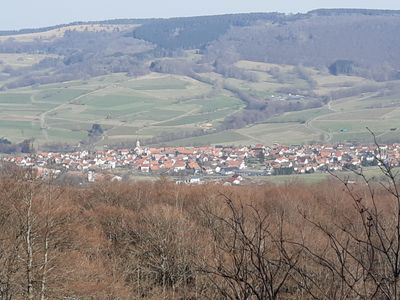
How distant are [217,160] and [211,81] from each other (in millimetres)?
32121

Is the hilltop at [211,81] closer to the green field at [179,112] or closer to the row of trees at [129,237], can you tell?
the green field at [179,112]

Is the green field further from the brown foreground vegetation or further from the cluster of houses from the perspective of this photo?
the brown foreground vegetation

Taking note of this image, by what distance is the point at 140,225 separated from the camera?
1343 cm

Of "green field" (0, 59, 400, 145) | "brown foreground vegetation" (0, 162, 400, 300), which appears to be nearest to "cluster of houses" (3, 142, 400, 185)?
"green field" (0, 59, 400, 145)

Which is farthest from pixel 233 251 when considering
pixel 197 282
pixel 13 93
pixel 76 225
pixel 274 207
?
pixel 13 93

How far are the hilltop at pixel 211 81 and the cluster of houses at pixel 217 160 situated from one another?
11.0 feet

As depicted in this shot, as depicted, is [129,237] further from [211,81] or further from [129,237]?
[211,81]

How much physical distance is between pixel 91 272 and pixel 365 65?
2771 inches

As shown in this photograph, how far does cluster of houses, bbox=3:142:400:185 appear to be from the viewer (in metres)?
30.4

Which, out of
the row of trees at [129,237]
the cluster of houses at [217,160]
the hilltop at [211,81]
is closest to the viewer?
the row of trees at [129,237]

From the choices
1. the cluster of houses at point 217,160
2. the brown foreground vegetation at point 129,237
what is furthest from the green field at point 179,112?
the brown foreground vegetation at point 129,237

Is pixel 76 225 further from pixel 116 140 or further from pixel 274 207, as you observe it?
pixel 116 140

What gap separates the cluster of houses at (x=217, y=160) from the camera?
30422 millimetres

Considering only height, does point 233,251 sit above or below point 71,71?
above
